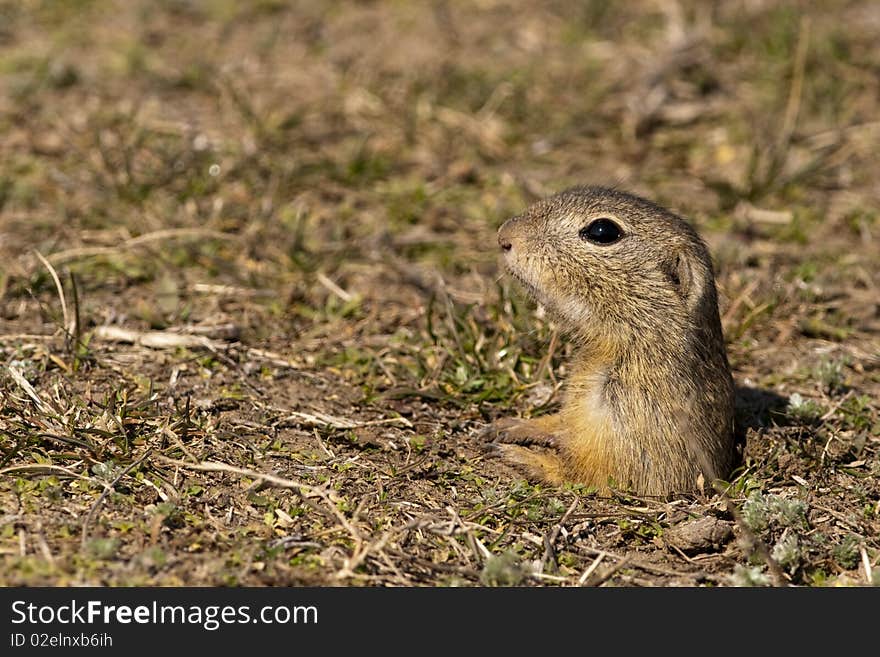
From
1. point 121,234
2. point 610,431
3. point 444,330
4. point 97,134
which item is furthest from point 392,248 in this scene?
point 610,431

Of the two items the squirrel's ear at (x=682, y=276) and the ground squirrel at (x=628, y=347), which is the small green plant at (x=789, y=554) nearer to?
the ground squirrel at (x=628, y=347)

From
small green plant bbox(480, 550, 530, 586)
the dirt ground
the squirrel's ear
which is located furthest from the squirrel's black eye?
small green plant bbox(480, 550, 530, 586)

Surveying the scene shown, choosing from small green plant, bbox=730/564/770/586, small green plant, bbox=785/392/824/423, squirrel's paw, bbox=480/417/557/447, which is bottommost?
squirrel's paw, bbox=480/417/557/447

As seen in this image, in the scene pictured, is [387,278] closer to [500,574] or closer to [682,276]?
[682,276]

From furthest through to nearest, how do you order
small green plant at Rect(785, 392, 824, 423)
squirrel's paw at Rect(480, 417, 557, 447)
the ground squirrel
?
small green plant at Rect(785, 392, 824, 423)
squirrel's paw at Rect(480, 417, 557, 447)
the ground squirrel

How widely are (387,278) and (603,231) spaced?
2.11 m

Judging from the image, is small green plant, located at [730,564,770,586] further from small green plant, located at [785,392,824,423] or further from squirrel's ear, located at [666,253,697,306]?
small green plant, located at [785,392,824,423]

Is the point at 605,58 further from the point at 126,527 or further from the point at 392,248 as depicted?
the point at 126,527

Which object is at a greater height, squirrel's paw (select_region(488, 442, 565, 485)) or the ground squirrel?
the ground squirrel

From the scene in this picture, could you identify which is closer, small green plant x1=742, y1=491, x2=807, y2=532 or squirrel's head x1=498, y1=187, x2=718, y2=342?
small green plant x1=742, y1=491, x2=807, y2=532

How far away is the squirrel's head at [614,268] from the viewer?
510 cm

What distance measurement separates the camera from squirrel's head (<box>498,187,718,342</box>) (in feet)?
16.7

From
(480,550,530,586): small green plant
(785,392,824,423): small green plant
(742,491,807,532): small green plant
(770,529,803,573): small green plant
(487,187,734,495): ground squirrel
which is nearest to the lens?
(480,550,530,586): small green plant

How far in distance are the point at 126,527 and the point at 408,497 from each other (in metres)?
1.26
